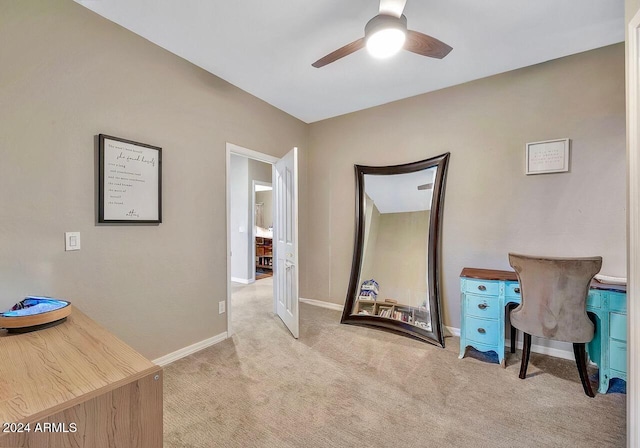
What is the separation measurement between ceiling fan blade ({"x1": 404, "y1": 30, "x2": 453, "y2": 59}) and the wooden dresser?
7.23 ft

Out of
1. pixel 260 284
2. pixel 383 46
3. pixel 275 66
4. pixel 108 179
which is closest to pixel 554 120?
pixel 383 46

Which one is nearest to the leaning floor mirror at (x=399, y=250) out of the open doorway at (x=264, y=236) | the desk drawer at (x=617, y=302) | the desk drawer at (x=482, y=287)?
the desk drawer at (x=482, y=287)

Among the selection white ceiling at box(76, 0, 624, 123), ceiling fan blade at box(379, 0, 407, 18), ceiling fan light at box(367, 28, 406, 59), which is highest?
white ceiling at box(76, 0, 624, 123)

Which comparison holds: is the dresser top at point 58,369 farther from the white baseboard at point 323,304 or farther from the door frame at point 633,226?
the white baseboard at point 323,304

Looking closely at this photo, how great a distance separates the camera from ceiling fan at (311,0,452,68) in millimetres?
1631

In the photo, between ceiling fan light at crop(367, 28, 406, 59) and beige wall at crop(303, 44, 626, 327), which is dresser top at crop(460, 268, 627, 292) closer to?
beige wall at crop(303, 44, 626, 327)

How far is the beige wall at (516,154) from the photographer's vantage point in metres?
2.26

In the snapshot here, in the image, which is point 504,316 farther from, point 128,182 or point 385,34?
point 128,182

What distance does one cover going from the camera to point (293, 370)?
224 cm

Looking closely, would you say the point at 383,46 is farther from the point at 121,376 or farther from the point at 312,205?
the point at 312,205

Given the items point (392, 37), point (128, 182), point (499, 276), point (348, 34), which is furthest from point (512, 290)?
point (128, 182)

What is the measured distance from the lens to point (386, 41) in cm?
176

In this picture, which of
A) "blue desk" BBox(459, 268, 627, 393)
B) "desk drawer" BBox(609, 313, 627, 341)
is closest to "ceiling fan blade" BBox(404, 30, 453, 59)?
"blue desk" BBox(459, 268, 627, 393)

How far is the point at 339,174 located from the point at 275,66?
159cm
